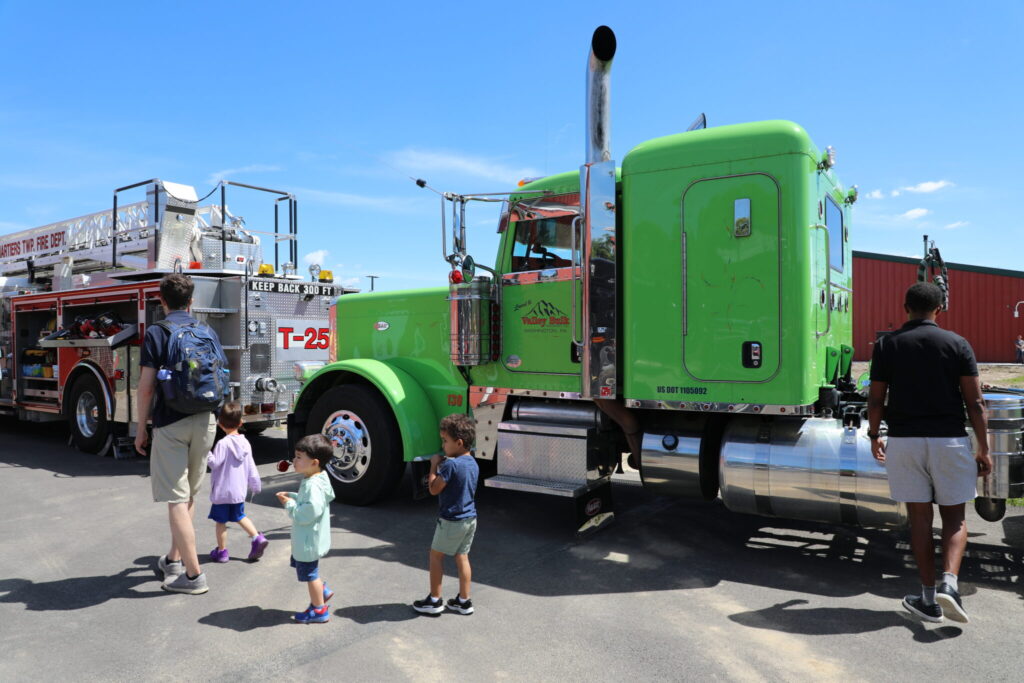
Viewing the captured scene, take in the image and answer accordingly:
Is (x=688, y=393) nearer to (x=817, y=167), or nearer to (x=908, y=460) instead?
(x=908, y=460)

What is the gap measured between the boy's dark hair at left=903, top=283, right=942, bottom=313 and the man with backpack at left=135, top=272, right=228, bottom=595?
4.07m

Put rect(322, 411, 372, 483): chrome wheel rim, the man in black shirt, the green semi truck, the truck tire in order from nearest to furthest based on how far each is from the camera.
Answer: the man in black shirt → the green semi truck → the truck tire → rect(322, 411, 372, 483): chrome wheel rim

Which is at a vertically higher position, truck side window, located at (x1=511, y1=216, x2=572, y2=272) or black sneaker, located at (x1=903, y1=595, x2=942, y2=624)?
truck side window, located at (x1=511, y1=216, x2=572, y2=272)

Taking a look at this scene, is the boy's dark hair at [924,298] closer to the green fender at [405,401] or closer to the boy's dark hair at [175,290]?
the green fender at [405,401]

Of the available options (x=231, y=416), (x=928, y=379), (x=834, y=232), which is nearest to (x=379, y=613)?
(x=231, y=416)

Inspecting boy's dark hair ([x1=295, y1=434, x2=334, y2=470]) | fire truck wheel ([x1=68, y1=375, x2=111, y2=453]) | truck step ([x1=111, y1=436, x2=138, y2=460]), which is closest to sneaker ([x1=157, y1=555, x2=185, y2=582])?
boy's dark hair ([x1=295, y1=434, x2=334, y2=470])

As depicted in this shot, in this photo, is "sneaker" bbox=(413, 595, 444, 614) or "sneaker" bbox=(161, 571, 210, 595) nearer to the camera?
"sneaker" bbox=(413, 595, 444, 614)

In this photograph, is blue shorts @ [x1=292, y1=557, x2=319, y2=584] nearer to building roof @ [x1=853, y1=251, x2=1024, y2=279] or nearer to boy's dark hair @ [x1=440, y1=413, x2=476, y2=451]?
boy's dark hair @ [x1=440, y1=413, x2=476, y2=451]

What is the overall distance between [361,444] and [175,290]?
2296 millimetres

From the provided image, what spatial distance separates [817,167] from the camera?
4648 mm

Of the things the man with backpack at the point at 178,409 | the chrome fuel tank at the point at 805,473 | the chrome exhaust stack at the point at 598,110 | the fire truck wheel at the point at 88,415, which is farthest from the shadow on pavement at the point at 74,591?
the fire truck wheel at the point at 88,415

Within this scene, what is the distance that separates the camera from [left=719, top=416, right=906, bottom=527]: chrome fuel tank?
4.27 m

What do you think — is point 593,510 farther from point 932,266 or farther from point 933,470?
point 932,266

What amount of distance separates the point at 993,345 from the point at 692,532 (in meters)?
30.7
